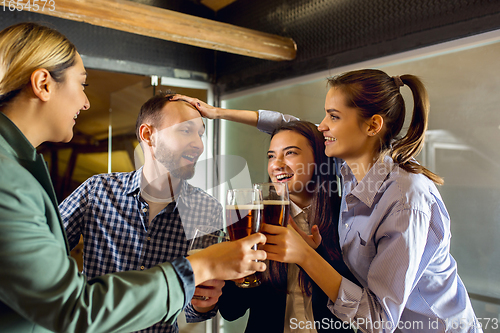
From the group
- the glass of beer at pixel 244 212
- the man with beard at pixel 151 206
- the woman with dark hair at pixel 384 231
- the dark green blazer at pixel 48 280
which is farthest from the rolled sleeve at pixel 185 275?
the man with beard at pixel 151 206

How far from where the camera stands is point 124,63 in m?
2.39

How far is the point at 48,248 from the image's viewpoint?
2.12ft

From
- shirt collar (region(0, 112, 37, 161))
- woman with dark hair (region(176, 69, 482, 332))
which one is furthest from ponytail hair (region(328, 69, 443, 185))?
shirt collar (region(0, 112, 37, 161))

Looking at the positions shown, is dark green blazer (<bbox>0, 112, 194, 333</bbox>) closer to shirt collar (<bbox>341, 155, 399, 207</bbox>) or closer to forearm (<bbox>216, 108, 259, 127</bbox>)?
shirt collar (<bbox>341, 155, 399, 207</bbox>)

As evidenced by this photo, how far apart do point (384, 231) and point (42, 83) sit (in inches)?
42.0

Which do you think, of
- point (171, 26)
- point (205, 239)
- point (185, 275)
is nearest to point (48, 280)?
point (185, 275)

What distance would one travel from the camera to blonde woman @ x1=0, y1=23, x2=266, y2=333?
2.08 feet

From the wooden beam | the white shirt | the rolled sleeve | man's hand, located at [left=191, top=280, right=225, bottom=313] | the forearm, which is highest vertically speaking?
the wooden beam

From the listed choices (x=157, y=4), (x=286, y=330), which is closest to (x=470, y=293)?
(x=286, y=330)

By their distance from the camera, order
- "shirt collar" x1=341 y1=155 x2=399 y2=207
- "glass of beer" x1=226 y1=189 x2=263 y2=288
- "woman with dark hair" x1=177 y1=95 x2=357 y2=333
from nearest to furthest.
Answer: "glass of beer" x1=226 y1=189 x2=263 y2=288
"shirt collar" x1=341 y1=155 x2=399 y2=207
"woman with dark hair" x1=177 y1=95 x2=357 y2=333

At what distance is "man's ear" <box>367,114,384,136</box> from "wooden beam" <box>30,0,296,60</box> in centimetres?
115

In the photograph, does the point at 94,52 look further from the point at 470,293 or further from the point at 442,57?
the point at 470,293

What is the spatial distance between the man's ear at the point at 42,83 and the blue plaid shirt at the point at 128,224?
2.18 feet

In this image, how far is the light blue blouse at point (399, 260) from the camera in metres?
A: 1.08
